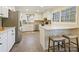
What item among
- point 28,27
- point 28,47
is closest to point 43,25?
point 28,47

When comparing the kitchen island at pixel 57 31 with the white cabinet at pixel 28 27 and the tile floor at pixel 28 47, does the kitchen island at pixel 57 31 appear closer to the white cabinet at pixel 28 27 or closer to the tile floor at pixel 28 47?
the tile floor at pixel 28 47

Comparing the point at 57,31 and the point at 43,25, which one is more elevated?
the point at 43,25

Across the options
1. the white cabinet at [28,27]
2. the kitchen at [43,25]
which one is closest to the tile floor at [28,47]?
the kitchen at [43,25]

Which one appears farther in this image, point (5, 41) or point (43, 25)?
point (43, 25)

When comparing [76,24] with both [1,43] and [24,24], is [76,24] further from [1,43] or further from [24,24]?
[24,24]

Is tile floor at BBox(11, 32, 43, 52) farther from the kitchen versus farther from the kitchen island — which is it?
the kitchen island

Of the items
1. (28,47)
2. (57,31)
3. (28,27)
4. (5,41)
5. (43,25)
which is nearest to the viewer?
(5,41)

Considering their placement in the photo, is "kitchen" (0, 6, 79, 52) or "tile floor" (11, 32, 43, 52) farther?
"tile floor" (11, 32, 43, 52)

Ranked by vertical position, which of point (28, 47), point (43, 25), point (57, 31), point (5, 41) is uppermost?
point (43, 25)

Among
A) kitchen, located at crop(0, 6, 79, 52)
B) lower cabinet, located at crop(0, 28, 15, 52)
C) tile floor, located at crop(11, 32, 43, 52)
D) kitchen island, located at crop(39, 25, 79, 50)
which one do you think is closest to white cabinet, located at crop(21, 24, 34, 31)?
kitchen, located at crop(0, 6, 79, 52)

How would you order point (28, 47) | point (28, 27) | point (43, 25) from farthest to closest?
point (28, 27), point (43, 25), point (28, 47)

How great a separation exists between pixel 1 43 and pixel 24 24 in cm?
884

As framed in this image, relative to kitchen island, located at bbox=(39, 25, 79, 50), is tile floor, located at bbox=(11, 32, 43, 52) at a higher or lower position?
lower

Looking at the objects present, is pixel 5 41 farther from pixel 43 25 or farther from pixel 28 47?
pixel 43 25
